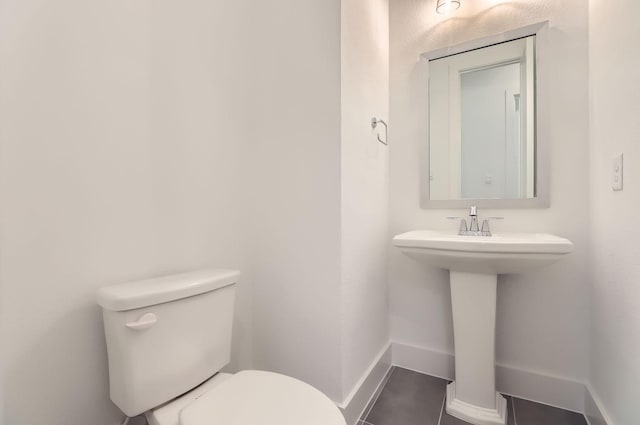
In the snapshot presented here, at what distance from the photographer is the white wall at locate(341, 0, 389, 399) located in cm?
121

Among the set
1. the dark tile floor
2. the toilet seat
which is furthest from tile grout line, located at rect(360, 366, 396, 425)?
the toilet seat

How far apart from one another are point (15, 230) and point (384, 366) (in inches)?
65.0

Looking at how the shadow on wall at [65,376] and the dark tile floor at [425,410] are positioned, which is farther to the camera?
the dark tile floor at [425,410]

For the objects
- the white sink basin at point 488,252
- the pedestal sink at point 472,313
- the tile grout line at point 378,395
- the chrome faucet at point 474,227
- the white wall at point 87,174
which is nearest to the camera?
the white wall at point 87,174

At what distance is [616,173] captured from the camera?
1.02 m

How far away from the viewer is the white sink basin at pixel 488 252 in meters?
1.05

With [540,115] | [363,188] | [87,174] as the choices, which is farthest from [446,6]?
[87,174]

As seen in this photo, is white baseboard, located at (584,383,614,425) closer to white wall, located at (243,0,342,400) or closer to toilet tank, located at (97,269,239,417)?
white wall, located at (243,0,342,400)

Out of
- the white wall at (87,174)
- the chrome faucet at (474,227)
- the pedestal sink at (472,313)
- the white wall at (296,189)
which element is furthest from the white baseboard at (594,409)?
the white wall at (87,174)

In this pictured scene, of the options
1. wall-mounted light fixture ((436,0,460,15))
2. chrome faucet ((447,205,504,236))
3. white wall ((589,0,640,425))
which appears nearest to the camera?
white wall ((589,0,640,425))

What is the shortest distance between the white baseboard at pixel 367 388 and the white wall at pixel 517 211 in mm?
190

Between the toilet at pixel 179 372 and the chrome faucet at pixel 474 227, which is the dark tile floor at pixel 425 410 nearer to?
the toilet at pixel 179 372

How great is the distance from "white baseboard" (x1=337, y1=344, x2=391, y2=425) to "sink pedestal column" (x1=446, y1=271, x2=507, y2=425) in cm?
35

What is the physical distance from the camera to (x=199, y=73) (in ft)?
3.79
